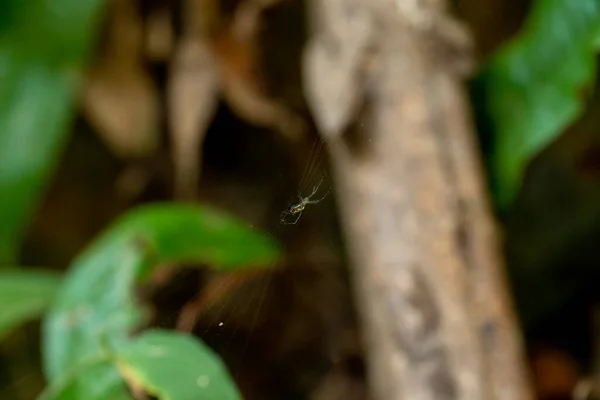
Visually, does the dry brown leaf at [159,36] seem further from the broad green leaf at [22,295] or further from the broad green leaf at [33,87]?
the broad green leaf at [22,295]

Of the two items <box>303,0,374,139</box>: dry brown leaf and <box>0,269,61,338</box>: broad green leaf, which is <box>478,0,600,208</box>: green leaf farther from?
<box>0,269,61,338</box>: broad green leaf

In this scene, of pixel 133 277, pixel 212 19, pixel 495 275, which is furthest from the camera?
pixel 212 19

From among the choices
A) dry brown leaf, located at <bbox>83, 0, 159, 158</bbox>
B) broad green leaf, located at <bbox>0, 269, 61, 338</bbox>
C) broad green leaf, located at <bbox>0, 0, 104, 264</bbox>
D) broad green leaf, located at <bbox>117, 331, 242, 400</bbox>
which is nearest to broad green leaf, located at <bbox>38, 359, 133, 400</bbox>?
broad green leaf, located at <bbox>117, 331, 242, 400</bbox>

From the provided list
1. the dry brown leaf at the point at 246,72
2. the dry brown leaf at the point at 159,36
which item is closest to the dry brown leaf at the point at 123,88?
the dry brown leaf at the point at 159,36

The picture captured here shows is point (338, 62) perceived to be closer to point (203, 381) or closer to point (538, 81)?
point (538, 81)

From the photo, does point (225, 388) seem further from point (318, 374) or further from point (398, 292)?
point (318, 374)

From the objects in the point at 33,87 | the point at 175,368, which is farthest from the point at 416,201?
the point at 33,87

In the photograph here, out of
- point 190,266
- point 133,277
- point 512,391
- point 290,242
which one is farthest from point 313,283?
point 512,391
